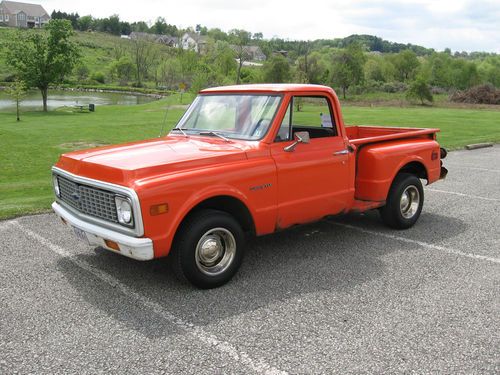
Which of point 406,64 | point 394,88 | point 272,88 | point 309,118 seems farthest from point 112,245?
point 406,64

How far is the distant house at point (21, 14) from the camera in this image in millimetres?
171500

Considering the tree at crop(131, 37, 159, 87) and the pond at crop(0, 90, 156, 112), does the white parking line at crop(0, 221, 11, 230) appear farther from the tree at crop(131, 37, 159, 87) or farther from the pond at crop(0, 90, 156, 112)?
the tree at crop(131, 37, 159, 87)

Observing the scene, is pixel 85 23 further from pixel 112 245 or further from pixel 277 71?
pixel 112 245

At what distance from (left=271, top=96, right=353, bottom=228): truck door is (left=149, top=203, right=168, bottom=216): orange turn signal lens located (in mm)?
1380

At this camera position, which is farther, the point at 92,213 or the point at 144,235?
the point at 92,213

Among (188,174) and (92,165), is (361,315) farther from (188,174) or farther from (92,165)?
(92,165)

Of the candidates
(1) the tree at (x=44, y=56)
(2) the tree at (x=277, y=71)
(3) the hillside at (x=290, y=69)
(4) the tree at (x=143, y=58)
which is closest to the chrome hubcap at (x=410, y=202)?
(3) the hillside at (x=290, y=69)

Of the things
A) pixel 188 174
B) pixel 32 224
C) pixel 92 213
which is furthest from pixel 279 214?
pixel 32 224

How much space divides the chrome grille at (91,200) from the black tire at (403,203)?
12.4 ft

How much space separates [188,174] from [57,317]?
1661 mm

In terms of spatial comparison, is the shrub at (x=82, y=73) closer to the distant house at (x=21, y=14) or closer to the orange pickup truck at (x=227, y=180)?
the distant house at (x=21, y=14)

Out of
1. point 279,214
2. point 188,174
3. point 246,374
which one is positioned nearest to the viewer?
point 246,374

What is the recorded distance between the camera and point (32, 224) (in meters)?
6.66

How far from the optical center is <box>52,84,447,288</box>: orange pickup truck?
4168 mm
